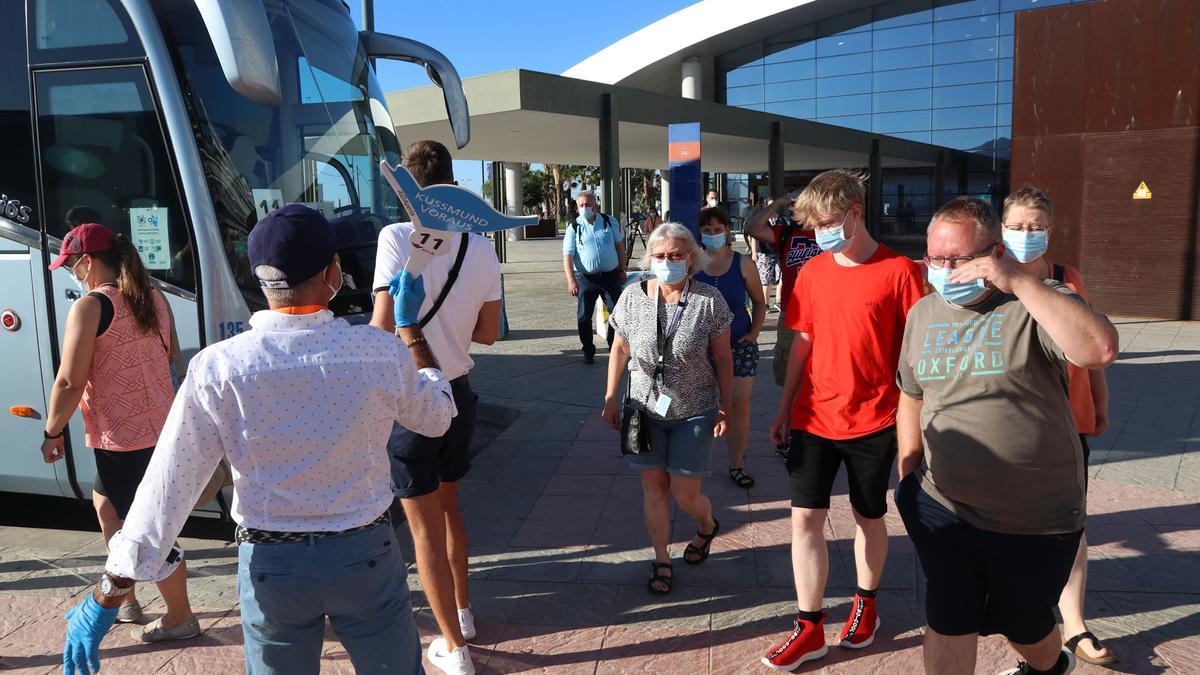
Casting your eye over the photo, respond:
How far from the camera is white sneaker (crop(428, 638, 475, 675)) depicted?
10.5 ft

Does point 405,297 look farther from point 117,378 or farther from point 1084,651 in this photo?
point 1084,651

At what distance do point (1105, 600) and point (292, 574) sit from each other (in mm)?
3401

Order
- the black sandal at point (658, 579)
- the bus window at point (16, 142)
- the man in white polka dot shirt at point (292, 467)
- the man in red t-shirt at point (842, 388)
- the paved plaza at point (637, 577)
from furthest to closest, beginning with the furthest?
the bus window at point (16, 142)
the black sandal at point (658, 579)
the paved plaza at point (637, 577)
the man in red t-shirt at point (842, 388)
the man in white polka dot shirt at point (292, 467)

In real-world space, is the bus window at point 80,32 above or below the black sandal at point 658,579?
above

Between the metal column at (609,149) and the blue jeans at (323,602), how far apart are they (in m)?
11.3

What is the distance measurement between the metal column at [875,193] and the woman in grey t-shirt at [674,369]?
22.7 metres

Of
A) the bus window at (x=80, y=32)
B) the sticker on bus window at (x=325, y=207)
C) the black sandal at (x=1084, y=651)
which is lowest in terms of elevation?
the black sandal at (x=1084, y=651)

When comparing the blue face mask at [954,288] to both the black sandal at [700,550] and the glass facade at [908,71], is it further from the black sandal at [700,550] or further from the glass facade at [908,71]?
the glass facade at [908,71]

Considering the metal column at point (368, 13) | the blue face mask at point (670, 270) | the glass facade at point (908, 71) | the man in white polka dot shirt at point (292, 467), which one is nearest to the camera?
the man in white polka dot shirt at point (292, 467)

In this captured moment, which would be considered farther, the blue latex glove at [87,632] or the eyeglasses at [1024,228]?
the eyeglasses at [1024,228]

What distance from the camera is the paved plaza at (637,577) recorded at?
3371mm

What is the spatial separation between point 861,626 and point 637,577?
112cm

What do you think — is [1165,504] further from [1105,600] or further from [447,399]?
[447,399]

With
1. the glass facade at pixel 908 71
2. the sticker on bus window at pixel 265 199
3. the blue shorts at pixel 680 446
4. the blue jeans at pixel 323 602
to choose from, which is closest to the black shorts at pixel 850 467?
the blue shorts at pixel 680 446
